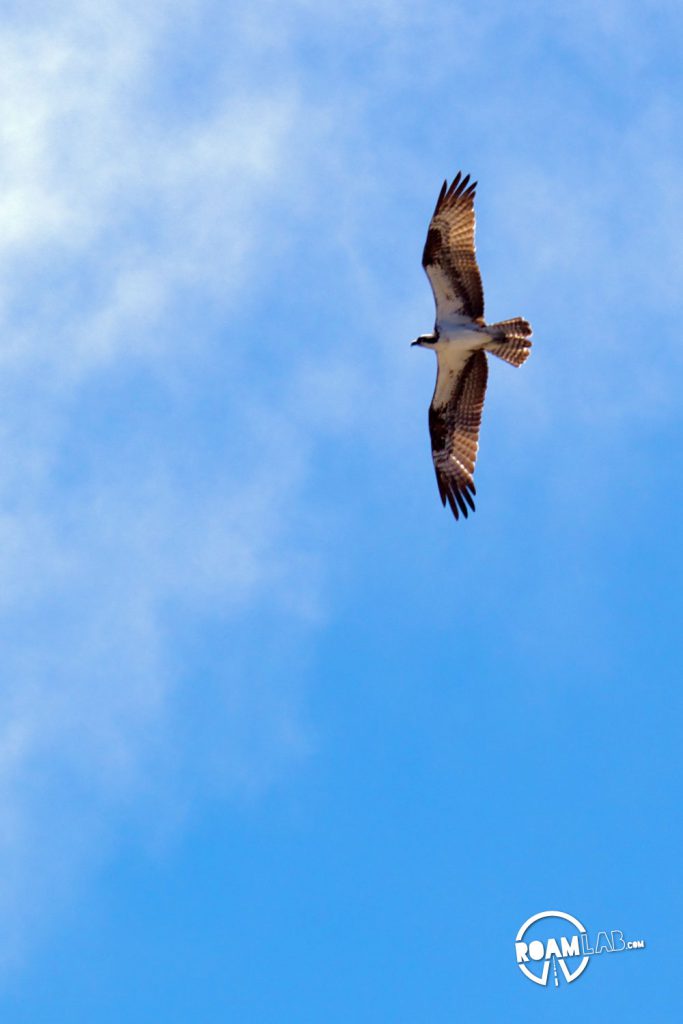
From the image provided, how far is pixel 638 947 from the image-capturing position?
17984 mm

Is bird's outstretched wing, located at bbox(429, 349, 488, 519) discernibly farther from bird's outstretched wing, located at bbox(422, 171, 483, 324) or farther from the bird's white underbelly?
bird's outstretched wing, located at bbox(422, 171, 483, 324)

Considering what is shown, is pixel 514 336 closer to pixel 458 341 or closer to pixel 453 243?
pixel 458 341

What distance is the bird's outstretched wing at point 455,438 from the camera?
20875 mm

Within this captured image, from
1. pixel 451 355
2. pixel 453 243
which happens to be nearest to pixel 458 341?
pixel 451 355

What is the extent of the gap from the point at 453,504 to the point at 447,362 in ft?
8.42

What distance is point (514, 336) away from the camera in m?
19.5

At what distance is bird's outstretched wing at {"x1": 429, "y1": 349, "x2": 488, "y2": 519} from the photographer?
68.5ft

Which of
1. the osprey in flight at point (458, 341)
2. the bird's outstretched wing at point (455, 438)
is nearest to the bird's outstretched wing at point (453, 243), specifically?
the osprey in flight at point (458, 341)

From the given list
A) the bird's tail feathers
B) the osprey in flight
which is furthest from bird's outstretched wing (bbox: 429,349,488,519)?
the bird's tail feathers

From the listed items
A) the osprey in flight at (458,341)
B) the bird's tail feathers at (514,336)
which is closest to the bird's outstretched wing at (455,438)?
the osprey in flight at (458,341)

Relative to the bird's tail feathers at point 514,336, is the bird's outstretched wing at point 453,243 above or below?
above

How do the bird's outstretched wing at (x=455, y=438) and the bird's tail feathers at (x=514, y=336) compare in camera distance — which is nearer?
the bird's tail feathers at (x=514, y=336)

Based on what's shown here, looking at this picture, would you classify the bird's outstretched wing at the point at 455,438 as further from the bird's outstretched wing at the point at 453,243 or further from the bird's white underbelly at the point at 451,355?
the bird's outstretched wing at the point at 453,243

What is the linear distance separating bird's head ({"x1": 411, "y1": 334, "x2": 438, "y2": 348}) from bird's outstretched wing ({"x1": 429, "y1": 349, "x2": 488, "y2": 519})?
0.97 meters
